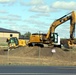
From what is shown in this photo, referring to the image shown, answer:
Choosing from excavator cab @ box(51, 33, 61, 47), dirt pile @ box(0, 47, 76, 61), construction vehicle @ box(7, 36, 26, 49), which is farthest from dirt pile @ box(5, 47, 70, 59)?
construction vehicle @ box(7, 36, 26, 49)

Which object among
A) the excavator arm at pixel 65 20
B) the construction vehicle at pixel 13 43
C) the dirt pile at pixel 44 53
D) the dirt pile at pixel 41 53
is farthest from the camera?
the construction vehicle at pixel 13 43

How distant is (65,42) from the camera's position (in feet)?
181

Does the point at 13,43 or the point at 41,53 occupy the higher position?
the point at 13,43

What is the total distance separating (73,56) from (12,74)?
24844 millimetres

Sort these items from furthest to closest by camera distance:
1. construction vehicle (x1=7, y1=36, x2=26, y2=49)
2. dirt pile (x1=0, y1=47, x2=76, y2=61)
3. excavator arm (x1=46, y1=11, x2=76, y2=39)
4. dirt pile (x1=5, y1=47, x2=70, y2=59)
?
construction vehicle (x1=7, y1=36, x2=26, y2=49) < excavator arm (x1=46, y1=11, x2=76, y2=39) < dirt pile (x1=5, y1=47, x2=70, y2=59) < dirt pile (x1=0, y1=47, x2=76, y2=61)

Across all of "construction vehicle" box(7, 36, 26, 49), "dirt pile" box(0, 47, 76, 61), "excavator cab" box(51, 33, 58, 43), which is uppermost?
"excavator cab" box(51, 33, 58, 43)

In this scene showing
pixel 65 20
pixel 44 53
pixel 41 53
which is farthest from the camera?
pixel 65 20

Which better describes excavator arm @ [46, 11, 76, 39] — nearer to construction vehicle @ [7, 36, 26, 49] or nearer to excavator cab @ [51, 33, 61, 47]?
excavator cab @ [51, 33, 61, 47]

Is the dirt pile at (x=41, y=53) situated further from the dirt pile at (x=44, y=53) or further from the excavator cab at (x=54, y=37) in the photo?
the excavator cab at (x=54, y=37)

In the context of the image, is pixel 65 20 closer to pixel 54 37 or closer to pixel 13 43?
pixel 54 37

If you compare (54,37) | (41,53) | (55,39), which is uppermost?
(54,37)

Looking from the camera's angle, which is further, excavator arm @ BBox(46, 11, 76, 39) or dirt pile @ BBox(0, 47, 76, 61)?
excavator arm @ BBox(46, 11, 76, 39)

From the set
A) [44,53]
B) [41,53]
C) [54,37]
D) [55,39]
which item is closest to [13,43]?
[54,37]

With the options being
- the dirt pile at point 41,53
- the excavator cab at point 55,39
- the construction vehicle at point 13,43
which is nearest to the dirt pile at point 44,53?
the dirt pile at point 41,53
